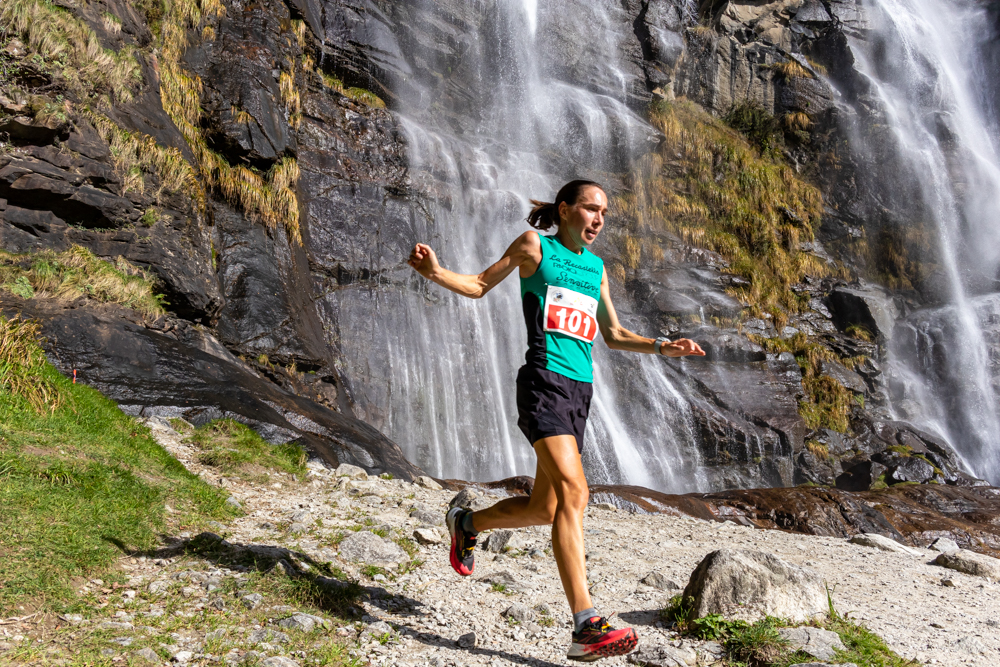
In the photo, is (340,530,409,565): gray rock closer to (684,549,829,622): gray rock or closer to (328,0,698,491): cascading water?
(684,549,829,622): gray rock

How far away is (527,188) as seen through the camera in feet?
59.5

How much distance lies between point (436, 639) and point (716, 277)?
707 inches

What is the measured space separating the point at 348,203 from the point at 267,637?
12097 millimetres

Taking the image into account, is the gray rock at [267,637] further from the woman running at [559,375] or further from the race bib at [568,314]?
the race bib at [568,314]

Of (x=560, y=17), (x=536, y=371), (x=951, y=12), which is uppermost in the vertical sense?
(x=951, y=12)

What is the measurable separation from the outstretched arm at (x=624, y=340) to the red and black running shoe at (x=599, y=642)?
1.45 meters

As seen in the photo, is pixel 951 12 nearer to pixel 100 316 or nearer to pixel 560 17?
pixel 560 17

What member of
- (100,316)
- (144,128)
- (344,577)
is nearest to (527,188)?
(144,128)

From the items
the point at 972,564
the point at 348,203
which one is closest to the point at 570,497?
the point at 972,564

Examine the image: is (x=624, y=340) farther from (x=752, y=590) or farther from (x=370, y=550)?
(x=370, y=550)

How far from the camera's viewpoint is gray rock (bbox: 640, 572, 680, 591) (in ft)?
13.4

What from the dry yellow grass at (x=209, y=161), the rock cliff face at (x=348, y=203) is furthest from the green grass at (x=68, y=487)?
the dry yellow grass at (x=209, y=161)

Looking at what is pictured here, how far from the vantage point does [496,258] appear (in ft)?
52.9

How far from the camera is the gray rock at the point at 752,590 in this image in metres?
3.36
